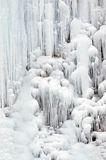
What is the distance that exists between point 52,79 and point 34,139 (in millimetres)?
1371

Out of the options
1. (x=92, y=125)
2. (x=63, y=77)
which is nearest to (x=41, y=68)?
(x=63, y=77)

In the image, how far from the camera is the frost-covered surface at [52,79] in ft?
32.9

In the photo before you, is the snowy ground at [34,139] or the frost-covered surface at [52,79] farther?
the frost-covered surface at [52,79]

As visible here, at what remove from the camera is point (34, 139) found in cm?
1006

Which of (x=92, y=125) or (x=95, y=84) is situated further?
(x=95, y=84)

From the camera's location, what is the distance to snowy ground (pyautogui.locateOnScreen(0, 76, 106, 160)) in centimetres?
972

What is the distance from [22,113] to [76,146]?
1.27 m

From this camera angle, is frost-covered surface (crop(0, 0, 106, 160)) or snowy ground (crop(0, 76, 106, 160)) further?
frost-covered surface (crop(0, 0, 106, 160))

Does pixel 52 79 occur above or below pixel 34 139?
above

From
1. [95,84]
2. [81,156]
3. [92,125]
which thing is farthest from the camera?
[95,84]

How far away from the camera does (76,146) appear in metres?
10.1

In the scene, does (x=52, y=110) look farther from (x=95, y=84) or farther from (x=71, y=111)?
(x=95, y=84)

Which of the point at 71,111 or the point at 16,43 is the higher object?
the point at 16,43

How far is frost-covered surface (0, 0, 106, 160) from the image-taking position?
10038 millimetres
